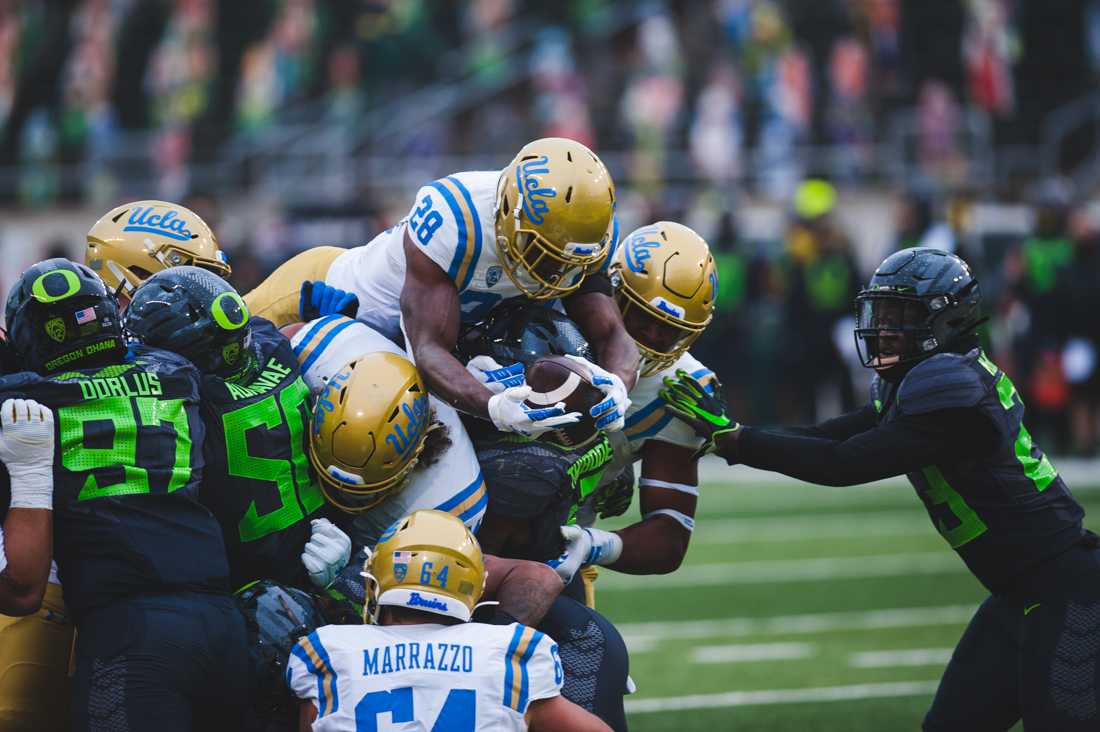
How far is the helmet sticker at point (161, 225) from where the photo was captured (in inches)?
208

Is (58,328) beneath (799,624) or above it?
above

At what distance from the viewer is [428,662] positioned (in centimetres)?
404

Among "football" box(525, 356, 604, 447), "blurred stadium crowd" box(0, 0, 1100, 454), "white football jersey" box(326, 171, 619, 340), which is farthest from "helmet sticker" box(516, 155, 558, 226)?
"blurred stadium crowd" box(0, 0, 1100, 454)

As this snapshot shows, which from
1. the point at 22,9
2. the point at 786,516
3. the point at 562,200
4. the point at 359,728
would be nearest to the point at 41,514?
the point at 359,728

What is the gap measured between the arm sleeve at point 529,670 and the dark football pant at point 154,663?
74 centimetres

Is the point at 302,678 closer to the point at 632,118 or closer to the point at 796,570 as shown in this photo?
the point at 796,570

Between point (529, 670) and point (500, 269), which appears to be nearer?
point (529, 670)

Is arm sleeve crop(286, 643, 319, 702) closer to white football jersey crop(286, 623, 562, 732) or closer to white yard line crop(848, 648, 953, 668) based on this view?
white football jersey crop(286, 623, 562, 732)

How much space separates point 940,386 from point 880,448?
26 cm

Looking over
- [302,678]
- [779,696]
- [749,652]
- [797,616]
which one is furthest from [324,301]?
A: [797,616]

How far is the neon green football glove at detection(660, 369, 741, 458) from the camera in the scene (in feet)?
16.5

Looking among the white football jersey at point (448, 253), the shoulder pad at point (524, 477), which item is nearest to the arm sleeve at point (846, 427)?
the white football jersey at point (448, 253)

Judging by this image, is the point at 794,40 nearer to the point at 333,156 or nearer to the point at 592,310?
the point at 333,156

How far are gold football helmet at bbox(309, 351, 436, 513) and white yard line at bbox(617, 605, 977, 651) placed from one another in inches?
164
